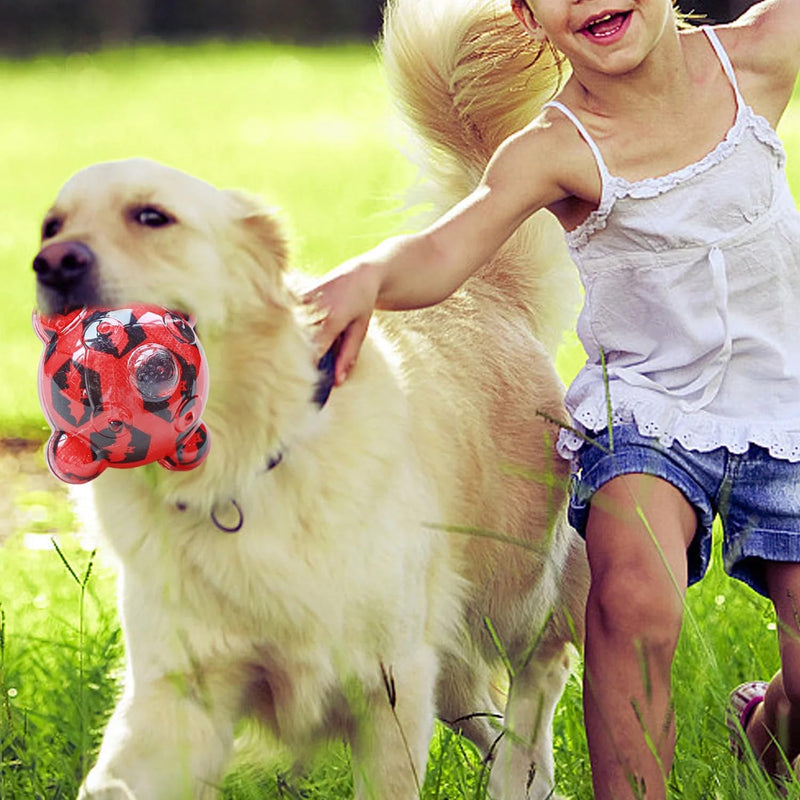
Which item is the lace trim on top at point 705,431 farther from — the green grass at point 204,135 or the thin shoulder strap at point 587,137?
the green grass at point 204,135

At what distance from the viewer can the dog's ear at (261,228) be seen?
2301 millimetres

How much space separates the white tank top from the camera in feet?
8.17

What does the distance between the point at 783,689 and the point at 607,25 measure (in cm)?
117

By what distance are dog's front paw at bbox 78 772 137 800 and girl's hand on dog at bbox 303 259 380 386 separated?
716 millimetres

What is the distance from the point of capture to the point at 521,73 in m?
3.04

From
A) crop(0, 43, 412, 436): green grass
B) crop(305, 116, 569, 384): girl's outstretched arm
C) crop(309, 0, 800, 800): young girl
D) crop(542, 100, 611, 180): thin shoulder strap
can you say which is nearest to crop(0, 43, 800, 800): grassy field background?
crop(0, 43, 412, 436): green grass

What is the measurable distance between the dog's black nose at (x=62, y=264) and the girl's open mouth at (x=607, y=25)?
0.96 m

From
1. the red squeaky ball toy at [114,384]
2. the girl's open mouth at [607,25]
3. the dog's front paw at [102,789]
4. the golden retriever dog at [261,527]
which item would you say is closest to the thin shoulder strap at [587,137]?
the girl's open mouth at [607,25]

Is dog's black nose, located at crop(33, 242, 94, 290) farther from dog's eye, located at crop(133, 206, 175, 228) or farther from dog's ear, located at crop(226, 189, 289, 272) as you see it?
dog's ear, located at crop(226, 189, 289, 272)

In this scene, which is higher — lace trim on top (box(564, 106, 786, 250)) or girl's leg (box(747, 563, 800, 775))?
lace trim on top (box(564, 106, 786, 250))

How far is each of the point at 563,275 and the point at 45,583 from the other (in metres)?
1.57

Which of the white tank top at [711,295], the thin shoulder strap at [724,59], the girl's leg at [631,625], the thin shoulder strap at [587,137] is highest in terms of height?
the thin shoulder strap at [724,59]

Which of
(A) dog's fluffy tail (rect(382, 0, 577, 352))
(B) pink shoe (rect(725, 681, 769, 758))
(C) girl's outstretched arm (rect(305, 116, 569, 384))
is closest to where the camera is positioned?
(C) girl's outstretched arm (rect(305, 116, 569, 384))

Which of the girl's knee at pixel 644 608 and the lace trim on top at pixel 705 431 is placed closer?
the girl's knee at pixel 644 608
